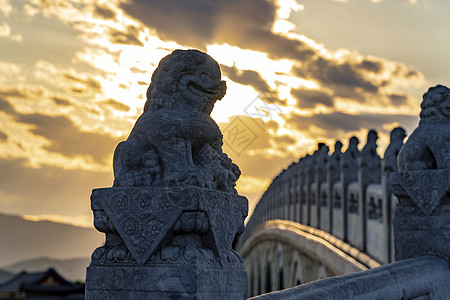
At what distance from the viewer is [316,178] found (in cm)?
2162

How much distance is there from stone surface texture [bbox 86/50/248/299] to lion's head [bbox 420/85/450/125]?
4.02 meters

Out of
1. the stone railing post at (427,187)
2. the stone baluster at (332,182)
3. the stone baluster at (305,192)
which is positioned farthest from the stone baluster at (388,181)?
the stone baluster at (305,192)

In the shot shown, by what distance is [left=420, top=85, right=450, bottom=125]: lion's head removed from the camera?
7.71 metres

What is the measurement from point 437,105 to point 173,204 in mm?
4927

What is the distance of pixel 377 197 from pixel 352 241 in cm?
296

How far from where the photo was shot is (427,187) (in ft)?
23.7

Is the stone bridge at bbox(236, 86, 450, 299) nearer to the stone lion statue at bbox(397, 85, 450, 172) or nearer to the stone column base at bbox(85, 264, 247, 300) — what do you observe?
the stone lion statue at bbox(397, 85, 450, 172)

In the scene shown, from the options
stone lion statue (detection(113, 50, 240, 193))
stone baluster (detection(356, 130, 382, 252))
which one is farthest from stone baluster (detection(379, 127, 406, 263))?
stone lion statue (detection(113, 50, 240, 193))

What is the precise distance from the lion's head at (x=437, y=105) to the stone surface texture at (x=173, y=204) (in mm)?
4015

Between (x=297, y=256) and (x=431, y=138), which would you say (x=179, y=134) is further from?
(x=297, y=256)

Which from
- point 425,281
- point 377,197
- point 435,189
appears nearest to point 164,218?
point 425,281

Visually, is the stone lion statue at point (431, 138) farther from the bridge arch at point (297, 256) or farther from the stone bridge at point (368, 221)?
the bridge arch at point (297, 256)

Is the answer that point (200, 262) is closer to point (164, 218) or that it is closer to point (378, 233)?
point (164, 218)

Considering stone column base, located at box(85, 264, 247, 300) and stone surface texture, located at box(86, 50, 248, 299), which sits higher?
stone surface texture, located at box(86, 50, 248, 299)
